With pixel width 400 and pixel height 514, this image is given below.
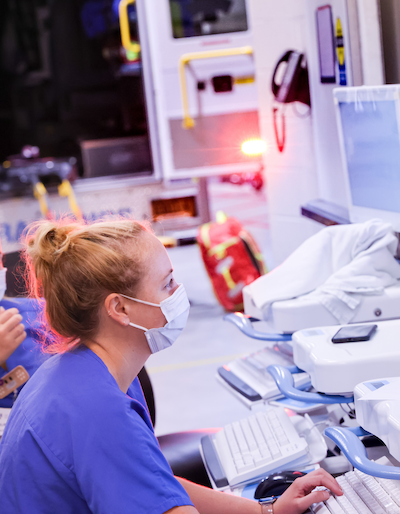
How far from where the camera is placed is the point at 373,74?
7.21 ft

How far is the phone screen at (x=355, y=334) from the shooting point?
1.41m

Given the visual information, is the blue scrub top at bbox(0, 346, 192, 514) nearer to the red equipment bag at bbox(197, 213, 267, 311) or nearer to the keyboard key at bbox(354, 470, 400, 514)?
the keyboard key at bbox(354, 470, 400, 514)

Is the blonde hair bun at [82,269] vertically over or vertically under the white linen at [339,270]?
over

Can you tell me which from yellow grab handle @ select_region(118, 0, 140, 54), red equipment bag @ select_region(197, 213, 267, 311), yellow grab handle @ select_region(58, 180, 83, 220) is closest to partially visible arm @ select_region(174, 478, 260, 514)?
red equipment bag @ select_region(197, 213, 267, 311)

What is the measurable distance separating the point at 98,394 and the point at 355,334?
2.01 ft

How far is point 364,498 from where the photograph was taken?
47.8 inches

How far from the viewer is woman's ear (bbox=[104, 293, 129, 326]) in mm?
1223

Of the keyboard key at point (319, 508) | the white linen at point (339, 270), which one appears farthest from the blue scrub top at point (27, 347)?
the keyboard key at point (319, 508)

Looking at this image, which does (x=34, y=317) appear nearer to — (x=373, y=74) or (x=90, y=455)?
(x=90, y=455)

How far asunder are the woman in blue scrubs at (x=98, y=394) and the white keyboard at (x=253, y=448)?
11 centimetres

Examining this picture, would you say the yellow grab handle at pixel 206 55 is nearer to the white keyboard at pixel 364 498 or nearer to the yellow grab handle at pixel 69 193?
the yellow grab handle at pixel 69 193

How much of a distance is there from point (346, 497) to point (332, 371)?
0.79ft

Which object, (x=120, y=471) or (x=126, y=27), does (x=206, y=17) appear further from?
(x=120, y=471)

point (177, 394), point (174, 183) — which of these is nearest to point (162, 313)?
point (177, 394)
